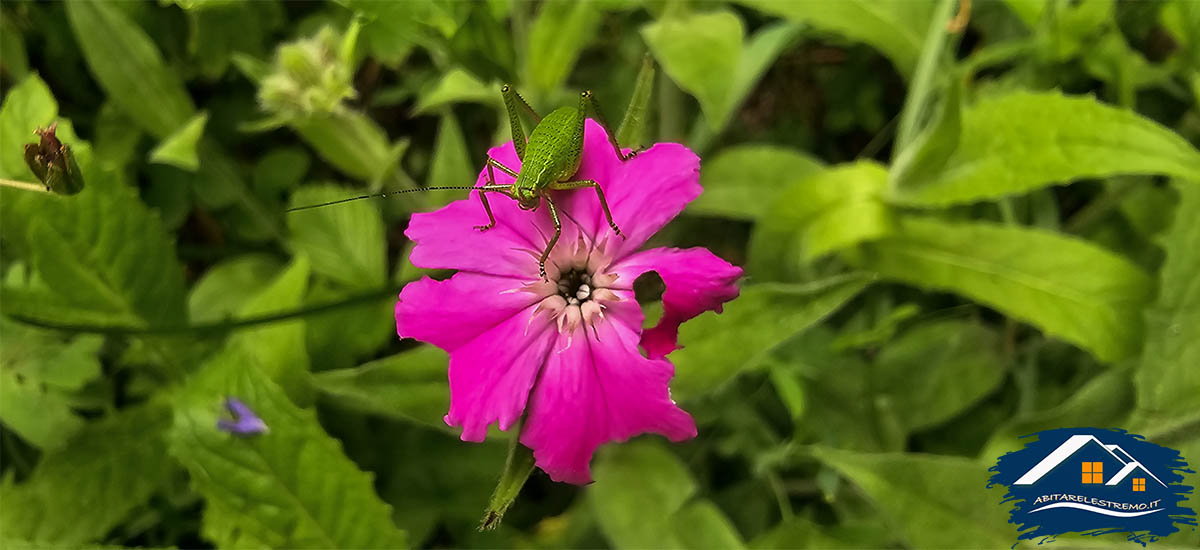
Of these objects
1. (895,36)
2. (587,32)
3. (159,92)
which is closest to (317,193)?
(159,92)

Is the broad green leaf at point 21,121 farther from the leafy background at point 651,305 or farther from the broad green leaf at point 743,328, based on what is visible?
the broad green leaf at point 743,328

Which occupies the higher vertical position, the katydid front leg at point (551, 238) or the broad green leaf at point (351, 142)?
the katydid front leg at point (551, 238)

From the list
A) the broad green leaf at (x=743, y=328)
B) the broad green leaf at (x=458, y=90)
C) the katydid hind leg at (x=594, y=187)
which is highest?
the katydid hind leg at (x=594, y=187)

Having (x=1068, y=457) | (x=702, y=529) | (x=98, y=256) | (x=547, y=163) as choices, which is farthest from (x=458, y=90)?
(x=1068, y=457)

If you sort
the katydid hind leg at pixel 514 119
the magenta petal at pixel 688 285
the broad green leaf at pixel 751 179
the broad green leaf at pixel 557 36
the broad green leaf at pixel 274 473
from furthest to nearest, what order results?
the broad green leaf at pixel 751 179 → the broad green leaf at pixel 557 36 → the broad green leaf at pixel 274 473 → the katydid hind leg at pixel 514 119 → the magenta petal at pixel 688 285

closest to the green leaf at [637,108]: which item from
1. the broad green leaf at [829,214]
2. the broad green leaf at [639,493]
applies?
the broad green leaf at [829,214]

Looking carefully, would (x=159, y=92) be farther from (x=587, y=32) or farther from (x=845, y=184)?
(x=845, y=184)

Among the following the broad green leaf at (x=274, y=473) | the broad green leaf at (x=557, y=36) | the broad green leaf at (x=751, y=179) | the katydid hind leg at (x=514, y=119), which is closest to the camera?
the katydid hind leg at (x=514, y=119)
